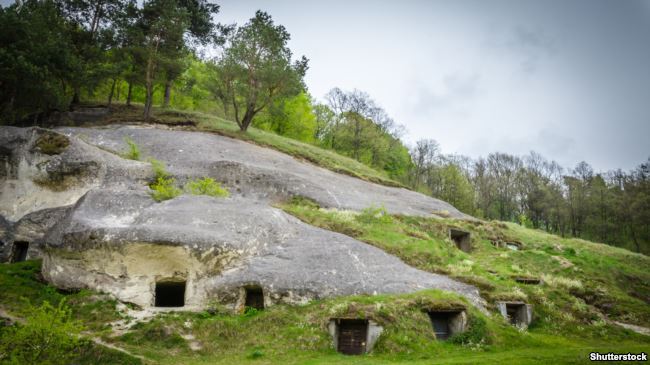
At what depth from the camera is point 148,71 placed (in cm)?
4088

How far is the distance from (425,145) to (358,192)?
130 feet

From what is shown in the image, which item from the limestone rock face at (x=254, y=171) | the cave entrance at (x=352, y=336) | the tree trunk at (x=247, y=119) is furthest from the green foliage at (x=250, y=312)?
the tree trunk at (x=247, y=119)

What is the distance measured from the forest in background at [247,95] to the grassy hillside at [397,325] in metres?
20.3

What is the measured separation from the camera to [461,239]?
116ft

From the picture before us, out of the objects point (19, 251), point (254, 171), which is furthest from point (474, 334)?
point (19, 251)

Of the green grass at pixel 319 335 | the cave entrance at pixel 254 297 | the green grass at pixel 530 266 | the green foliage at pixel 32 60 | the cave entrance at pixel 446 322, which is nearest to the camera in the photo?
the green grass at pixel 319 335

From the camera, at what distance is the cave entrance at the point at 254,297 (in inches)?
786

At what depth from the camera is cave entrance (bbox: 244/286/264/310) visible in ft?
65.5

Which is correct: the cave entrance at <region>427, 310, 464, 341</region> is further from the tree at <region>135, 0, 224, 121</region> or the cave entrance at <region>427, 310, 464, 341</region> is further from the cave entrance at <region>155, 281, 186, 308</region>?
the tree at <region>135, 0, 224, 121</region>

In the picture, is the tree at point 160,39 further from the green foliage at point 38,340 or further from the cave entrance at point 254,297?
the green foliage at point 38,340

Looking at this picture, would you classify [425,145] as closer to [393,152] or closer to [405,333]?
[393,152]

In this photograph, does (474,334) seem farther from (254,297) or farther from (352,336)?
(254,297)

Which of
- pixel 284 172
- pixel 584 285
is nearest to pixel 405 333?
pixel 584 285

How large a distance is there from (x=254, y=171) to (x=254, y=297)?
47.8 ft
